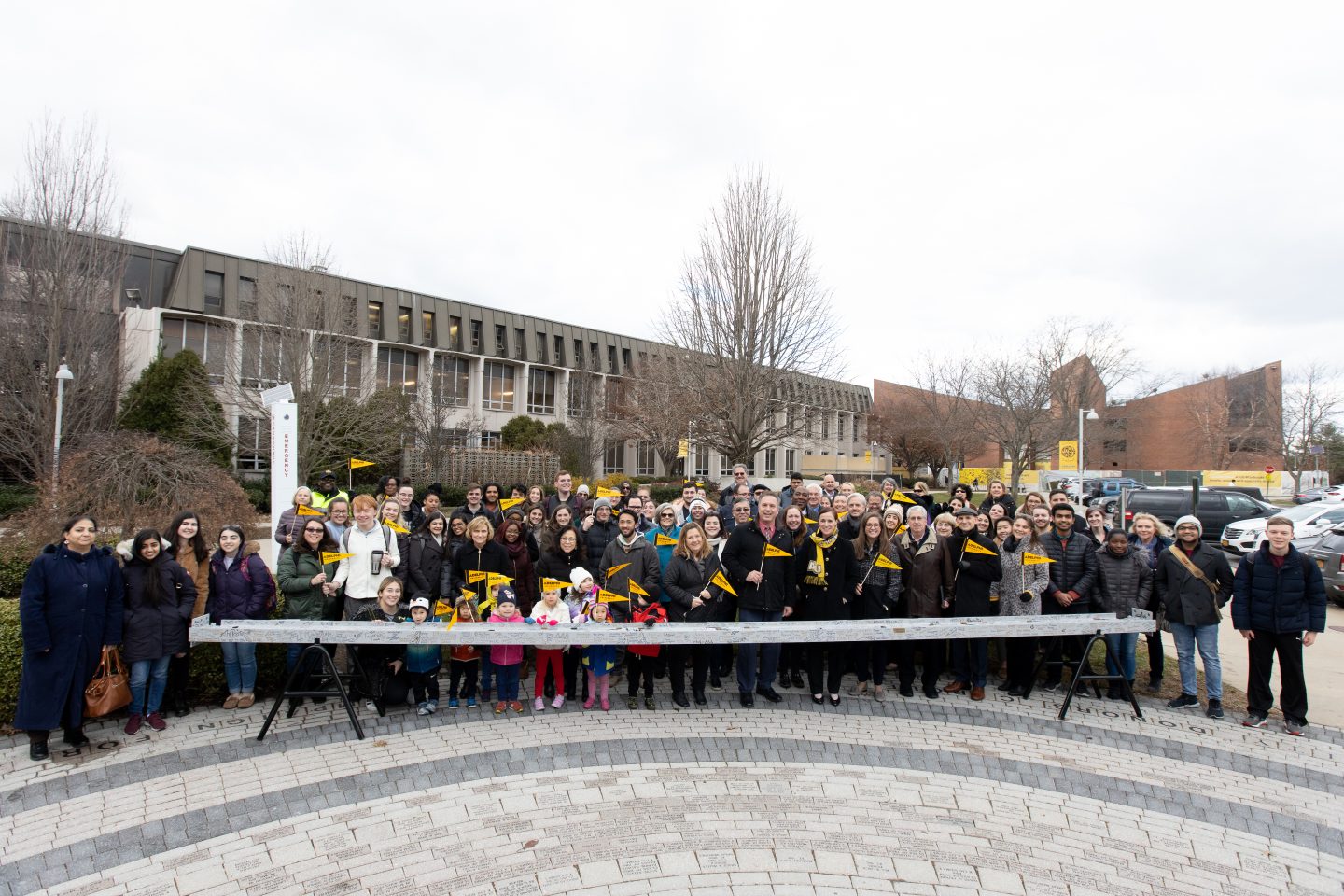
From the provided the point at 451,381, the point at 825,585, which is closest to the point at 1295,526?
the point at 825,585

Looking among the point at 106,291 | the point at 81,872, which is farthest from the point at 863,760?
the point at 106,291

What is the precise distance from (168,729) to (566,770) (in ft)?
11.0

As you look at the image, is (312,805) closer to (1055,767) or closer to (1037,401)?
(1055,767)

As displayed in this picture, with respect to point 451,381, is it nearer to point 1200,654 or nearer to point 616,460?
point 616,460

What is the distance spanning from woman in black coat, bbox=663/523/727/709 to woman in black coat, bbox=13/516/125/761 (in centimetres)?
443

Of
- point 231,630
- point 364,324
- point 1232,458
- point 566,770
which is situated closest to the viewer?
point 566,770

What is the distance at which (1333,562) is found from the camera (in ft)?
35.3

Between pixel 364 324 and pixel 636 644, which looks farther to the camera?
pixel 364 324

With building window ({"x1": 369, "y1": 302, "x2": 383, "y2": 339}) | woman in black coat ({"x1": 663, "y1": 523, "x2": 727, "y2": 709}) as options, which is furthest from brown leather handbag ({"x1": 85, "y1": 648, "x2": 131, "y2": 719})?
building window ({"x1": 369, "y1": 302, "x2": 383, "y2": 339})

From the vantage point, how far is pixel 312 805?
399 cm

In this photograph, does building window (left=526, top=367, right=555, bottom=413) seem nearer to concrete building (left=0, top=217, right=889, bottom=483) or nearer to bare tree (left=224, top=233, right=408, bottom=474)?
concrete building (left=0, top=217, right=889, bottom=483)

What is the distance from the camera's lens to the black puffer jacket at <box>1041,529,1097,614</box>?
627 centimetres

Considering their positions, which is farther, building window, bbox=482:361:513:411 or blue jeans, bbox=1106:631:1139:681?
building window, bbox=482:361:513:411

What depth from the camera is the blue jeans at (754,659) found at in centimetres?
589
